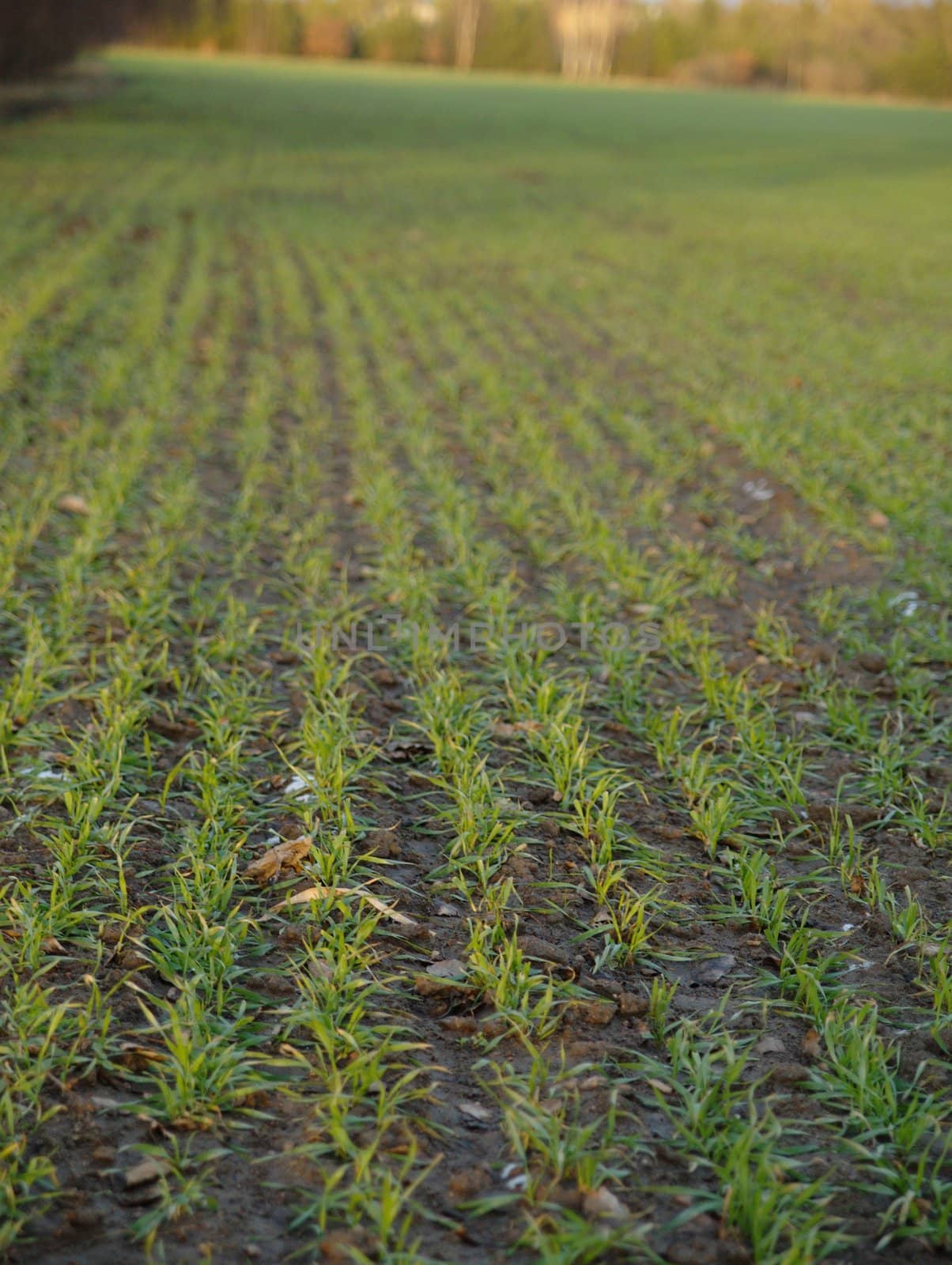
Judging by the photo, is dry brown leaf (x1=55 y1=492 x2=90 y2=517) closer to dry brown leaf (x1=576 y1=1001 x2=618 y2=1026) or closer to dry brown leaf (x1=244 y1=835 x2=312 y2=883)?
dry brown leaf (x1=244 y1=835 x2=312 y2=883)

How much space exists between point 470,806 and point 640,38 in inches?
3758

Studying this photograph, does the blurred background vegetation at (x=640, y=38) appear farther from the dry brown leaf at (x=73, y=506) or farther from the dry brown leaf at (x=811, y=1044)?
the dry brown leaf at (x=811, y=1044)

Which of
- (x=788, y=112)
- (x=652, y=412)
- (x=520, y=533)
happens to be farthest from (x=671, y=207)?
(x=788, y=112)

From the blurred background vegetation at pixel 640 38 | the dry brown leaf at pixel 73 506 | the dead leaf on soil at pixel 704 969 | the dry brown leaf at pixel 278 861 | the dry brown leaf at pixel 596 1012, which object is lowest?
the dead leaf on soil at pixel 704 969

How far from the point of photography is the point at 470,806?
12.1ft

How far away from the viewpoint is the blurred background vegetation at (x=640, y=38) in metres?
77.2

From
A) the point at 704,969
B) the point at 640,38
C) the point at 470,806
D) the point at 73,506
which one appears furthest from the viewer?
the point at 640,38

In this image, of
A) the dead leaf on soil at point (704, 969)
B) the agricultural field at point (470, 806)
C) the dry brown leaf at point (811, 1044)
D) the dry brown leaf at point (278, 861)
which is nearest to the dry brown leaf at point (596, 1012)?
the agricultural field at point (470, 806)

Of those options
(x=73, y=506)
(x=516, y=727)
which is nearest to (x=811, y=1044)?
(x=516, y=727)

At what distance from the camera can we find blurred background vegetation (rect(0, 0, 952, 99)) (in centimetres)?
7719

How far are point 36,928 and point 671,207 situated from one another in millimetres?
23383

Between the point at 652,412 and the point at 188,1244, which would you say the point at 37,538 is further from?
the point at 652,412

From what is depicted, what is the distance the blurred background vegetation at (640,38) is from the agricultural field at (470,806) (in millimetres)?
74905

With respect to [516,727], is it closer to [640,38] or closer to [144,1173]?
[144,1173]
